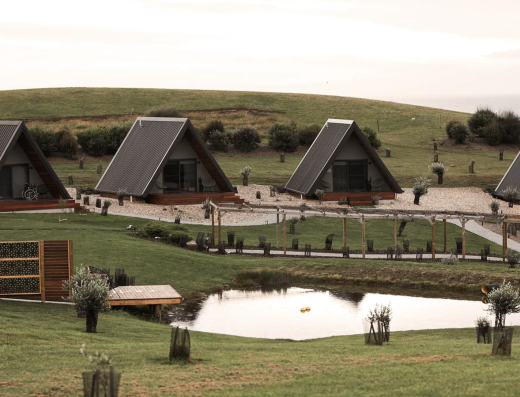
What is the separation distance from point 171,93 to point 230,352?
10272cm

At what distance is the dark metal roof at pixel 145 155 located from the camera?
48.2 metres

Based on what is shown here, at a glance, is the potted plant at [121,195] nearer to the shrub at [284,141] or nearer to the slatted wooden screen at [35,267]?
the slatted wooden screen at [35,267]

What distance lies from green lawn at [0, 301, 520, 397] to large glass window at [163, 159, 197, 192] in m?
27.2

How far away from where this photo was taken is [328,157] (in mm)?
51531

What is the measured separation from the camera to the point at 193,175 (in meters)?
50.0

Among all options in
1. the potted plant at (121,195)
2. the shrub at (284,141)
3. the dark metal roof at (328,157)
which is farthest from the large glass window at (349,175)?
the shrub at (284,141)

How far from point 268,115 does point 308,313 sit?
7575 centimetres

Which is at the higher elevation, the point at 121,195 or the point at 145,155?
the point at 145,155

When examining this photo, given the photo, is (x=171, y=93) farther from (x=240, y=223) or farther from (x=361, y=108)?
(x=240, y=223)

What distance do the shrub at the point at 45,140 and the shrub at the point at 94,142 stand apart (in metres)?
2.58

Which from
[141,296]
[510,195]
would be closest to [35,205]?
[141,296]

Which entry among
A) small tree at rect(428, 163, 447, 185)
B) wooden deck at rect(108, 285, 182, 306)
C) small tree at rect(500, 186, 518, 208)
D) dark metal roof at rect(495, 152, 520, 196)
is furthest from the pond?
small tree at rect(428, 163, 447, 185)

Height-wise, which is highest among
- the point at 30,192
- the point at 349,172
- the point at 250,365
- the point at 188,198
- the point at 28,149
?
the point at 28,149

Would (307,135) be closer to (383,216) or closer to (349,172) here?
(349,172)
